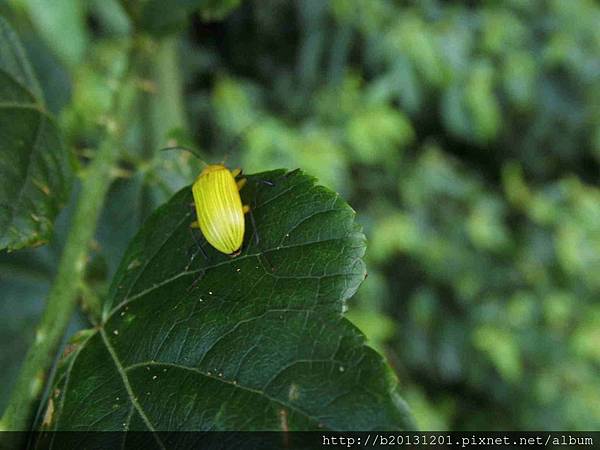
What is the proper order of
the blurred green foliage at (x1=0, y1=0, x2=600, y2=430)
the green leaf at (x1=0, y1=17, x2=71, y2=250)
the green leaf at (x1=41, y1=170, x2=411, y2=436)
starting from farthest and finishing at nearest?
the blurred green foliage at (x1=0, y1=0, x2=600, y2=430) < the green leaf at (x1=0, y1=17, x2=71, y2=250) < the green leaf at (x1=41, y1=170, x2=411, y2=436)

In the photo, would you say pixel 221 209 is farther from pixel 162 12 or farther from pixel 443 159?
pixel 443 159

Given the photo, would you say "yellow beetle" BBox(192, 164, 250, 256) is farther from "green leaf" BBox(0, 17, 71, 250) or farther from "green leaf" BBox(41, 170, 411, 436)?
"green leaf" BBox(0, 17, 71, 250)

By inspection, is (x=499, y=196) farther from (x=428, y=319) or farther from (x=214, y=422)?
(x=214, y=422)

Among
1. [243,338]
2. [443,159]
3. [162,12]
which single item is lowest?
[243,338]

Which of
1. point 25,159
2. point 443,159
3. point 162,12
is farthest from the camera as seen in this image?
point 443,159

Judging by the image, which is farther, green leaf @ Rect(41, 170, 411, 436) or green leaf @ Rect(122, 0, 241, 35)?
green leaf @ Rect(122, 0, 241, 35)

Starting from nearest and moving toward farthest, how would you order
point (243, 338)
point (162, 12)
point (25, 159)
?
point (243, 338)
point (25, 159)
point (162, 12)

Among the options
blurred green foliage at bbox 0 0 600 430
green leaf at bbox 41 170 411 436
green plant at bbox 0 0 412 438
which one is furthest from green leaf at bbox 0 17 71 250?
blurred green foliage at bbox 0 0 600 430

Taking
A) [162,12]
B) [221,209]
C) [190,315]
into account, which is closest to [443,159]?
[162,12]
